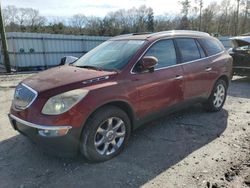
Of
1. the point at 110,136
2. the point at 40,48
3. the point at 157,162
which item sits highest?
the point at 40,48

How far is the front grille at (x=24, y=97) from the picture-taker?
3260 mm

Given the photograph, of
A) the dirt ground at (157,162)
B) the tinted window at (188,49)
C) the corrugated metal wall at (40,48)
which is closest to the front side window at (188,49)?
the tinted window at (188,49)

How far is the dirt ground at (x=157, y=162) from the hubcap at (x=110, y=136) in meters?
0.17

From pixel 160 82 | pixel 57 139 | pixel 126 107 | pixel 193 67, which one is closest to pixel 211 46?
pixel 193 67

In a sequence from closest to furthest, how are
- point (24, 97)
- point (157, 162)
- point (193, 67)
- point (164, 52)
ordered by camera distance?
1. point (24, 97)
2. point (157, 162)
3. point (164, 52)
4. point (193, 67)

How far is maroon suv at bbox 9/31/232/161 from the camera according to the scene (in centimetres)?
313

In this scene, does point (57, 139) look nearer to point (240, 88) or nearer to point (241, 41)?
point (240, 88)

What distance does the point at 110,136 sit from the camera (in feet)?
11.8

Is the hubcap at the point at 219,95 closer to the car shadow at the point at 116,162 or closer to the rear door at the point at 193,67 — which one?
the rear door at the point at 193,67

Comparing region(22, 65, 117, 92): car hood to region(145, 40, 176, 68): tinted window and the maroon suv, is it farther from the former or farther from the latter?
region(145, 40, 176, 68): tinted window

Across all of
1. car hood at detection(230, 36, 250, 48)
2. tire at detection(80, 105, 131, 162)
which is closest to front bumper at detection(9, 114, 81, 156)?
tire at detection(80, 105, 131, 162)

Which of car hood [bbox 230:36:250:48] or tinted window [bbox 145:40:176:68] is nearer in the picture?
tinted window [bbox 145:40:176:68]

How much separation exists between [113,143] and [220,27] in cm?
4466

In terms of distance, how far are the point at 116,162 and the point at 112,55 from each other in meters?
1.74
